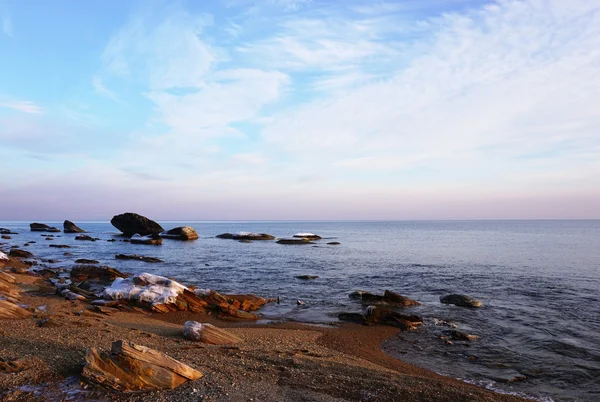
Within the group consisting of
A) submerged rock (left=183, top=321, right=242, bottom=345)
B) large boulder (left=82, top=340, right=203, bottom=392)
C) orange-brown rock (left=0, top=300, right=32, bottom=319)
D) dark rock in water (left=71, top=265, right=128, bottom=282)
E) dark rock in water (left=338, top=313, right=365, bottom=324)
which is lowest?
dark rock in water (left=338, top=313, right=365, bottom=324)

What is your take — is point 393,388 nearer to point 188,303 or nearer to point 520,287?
point 188,303

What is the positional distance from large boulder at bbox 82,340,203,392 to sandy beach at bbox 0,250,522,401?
17cm

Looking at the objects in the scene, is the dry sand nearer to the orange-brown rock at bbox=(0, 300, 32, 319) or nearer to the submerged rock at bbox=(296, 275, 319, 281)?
the orange-brown rock at bbox=(0, 300, 32, 319)

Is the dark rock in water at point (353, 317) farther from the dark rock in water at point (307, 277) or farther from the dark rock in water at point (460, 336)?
the dark rock in water at point (307, 277)

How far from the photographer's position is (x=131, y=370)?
7.27 metres

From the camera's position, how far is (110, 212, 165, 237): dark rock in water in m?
92.9

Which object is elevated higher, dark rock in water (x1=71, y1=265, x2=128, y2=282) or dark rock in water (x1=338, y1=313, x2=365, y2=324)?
dark rock in water (x1=71, y1=265, x2=128, y2=282)

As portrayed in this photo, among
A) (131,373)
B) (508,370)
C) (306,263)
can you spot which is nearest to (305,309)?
(508,370)

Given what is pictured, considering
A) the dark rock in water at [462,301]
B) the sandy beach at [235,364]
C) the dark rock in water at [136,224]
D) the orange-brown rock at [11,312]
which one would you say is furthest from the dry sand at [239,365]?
the dark rock in water at [136,224]

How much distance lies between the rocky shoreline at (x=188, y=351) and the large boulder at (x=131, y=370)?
0.06ft

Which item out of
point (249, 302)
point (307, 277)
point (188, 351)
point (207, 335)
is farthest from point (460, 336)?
point (307, 277)

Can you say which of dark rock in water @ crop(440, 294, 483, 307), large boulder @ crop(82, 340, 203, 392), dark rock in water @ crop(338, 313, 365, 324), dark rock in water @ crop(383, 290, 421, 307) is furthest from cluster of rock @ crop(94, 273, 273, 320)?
dark rock in water @ crop(440, 294, 483, 307)

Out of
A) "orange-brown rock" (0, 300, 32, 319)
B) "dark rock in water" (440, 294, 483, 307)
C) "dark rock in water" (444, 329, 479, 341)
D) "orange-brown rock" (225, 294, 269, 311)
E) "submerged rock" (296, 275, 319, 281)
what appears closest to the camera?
"orange-brown rock" (0, 300, 32, 319)

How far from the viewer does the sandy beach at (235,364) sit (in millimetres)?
7223
